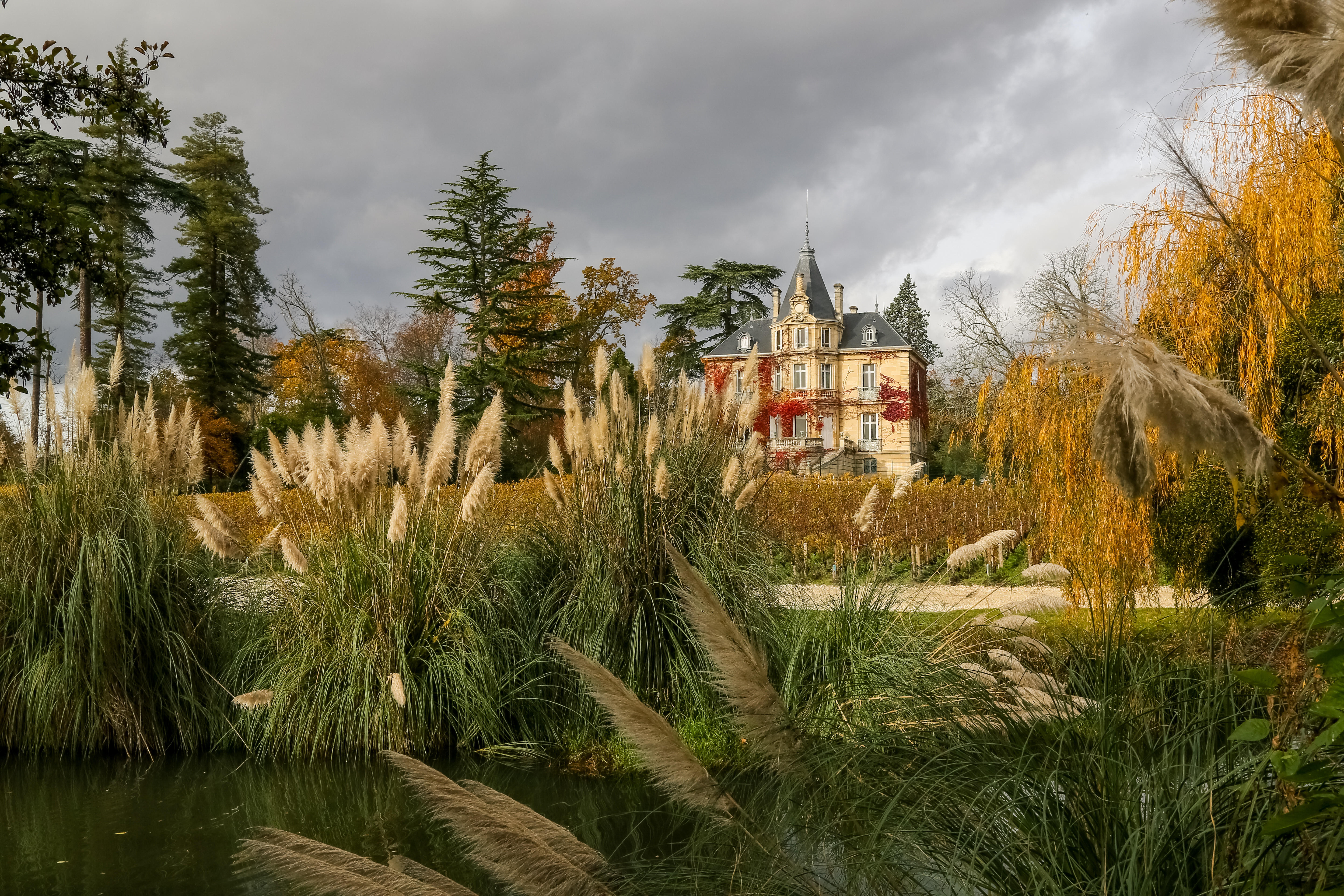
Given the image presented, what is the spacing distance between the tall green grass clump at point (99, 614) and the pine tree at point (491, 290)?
18.2 metres

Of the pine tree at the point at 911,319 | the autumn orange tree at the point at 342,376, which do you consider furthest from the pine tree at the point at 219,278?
the pine tree at the point at 911,319

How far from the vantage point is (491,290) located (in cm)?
2442

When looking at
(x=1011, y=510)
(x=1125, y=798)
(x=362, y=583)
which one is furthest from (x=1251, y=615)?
(x=1011, y=510)

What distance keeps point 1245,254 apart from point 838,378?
33.2m

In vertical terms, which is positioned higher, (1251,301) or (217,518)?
(1251,301)

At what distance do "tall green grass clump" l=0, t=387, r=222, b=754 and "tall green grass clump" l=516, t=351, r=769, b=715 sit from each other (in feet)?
6.05

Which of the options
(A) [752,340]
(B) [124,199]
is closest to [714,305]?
(A) [752,340]

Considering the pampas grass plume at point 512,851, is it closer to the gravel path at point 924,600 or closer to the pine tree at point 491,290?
the gravel path at point 924,600

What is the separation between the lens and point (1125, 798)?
180 centimetres

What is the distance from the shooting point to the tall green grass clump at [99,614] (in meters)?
4.76

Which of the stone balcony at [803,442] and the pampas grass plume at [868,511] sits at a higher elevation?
the stone balcony at [803,442]

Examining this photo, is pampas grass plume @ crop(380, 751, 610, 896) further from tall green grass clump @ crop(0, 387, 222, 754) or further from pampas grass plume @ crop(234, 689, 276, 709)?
tall green grass clump @ crop(0, 387, 222, 754)

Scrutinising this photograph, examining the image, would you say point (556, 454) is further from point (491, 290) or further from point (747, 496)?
point (491, 290)

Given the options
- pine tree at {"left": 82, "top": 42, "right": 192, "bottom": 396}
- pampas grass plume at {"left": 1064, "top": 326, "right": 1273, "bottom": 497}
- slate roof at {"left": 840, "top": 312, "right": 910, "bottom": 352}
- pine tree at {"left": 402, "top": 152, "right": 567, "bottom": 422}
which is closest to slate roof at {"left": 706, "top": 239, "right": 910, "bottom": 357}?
slate roof at {"left": 840, "top": 312, "right": 910, "bottom": 352}
